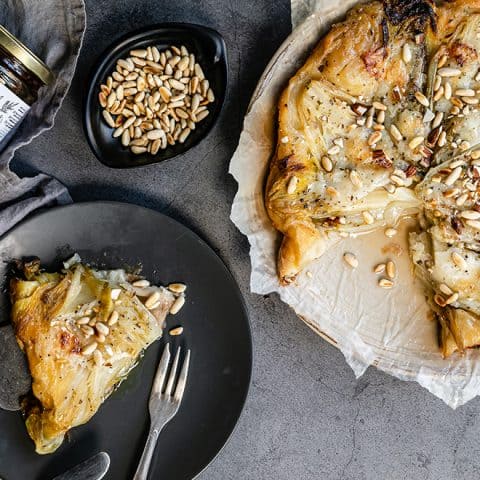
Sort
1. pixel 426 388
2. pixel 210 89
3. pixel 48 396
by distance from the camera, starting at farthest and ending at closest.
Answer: pixel 426 388, pixel 210 89, pixel 48 396

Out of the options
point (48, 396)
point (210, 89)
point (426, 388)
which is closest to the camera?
point (48, 396)

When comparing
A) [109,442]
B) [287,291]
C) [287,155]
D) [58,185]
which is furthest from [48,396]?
[287,155]

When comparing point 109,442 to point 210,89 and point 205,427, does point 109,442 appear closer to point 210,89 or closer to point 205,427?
point 205,427

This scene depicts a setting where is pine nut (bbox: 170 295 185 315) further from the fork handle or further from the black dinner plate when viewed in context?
the fork handle

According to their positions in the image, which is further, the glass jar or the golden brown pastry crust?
the golden brown pastry crust

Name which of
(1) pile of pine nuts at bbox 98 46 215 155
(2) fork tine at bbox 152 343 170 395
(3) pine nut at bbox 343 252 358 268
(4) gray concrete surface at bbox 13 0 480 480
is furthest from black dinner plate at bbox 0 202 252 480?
(3) pine nut at bbox 343 252 358 268
